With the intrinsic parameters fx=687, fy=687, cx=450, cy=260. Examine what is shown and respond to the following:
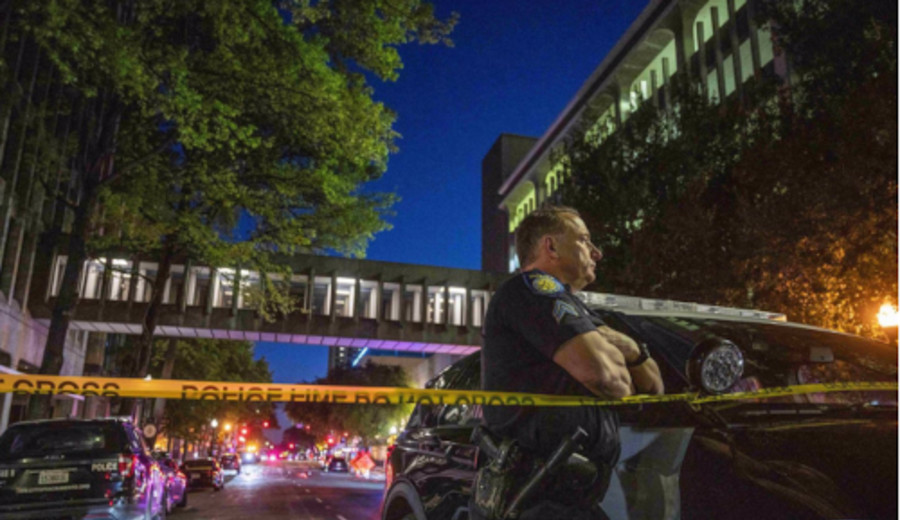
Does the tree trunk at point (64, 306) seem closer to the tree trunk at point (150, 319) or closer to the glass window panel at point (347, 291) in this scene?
the tree trunk at point (150, 319)

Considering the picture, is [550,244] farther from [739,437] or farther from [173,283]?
[173,283]

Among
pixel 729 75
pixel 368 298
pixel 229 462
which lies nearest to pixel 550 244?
pixel 729 75

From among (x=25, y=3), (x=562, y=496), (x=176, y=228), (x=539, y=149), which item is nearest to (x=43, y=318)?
(x=176, y=228)

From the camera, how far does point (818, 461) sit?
2062 millimetres

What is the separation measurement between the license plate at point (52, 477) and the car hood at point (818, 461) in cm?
733

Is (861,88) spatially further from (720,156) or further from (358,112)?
(358,112)

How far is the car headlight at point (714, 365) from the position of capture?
7.07 ft

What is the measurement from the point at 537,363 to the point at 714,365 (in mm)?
556

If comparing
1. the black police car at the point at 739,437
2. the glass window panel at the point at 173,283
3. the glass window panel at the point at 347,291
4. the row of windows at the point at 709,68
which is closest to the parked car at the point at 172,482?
the black police car at the point at 739,437

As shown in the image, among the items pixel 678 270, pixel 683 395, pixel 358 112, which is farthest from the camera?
pixel 358 112

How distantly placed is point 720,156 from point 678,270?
12.4 ft

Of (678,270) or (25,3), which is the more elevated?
(25,3)

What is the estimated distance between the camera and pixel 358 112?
631 inches

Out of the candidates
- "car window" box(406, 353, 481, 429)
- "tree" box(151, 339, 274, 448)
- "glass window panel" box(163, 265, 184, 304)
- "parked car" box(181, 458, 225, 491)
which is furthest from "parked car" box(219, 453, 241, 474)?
"car window" box(406, 353, 481, 429)
